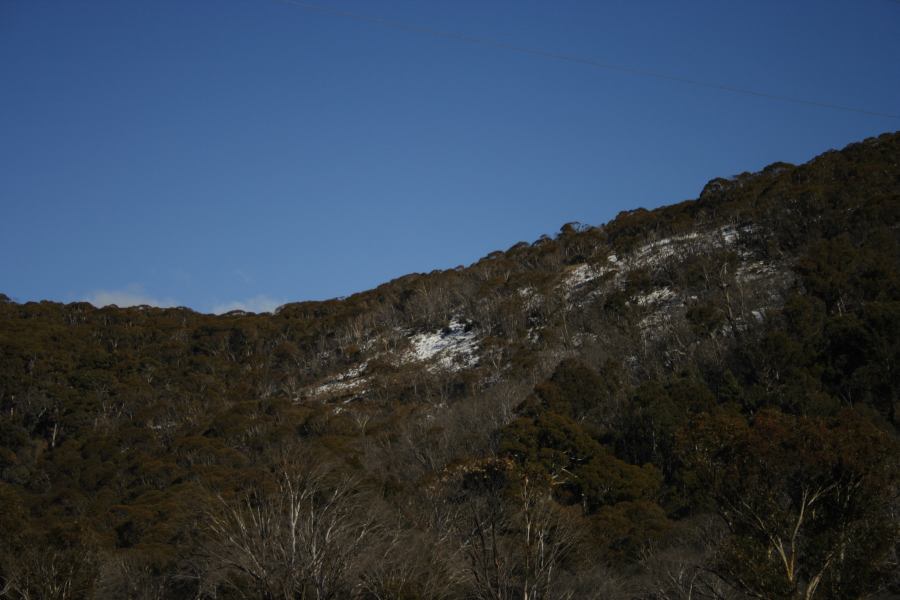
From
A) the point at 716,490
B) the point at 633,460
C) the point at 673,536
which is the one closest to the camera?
the point at 716,490

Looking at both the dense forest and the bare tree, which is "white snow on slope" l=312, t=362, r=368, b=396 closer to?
the dense forest

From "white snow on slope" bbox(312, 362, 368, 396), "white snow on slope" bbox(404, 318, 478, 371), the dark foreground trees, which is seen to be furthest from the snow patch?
the dark foreground trees

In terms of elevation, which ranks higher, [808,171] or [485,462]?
[808,171]

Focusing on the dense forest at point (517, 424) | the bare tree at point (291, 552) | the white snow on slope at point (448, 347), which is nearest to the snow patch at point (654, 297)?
the dense forest at point (517, 424)

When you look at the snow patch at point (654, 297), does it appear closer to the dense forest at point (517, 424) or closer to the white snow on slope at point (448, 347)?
the dense forest at point (517, 424)

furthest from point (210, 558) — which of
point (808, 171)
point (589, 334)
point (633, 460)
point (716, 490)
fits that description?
point (808, 171)

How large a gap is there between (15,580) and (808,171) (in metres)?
68.7

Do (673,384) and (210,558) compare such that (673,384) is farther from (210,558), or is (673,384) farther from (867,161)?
(867,161)

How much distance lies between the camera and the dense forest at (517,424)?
15.9 metres

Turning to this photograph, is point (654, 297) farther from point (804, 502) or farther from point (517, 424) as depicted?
point (804, 502)

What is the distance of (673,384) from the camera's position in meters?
39.1

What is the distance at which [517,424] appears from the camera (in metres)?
38.3

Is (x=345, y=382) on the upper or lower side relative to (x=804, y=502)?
upper

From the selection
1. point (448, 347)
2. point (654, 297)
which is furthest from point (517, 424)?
point (448, 347)
